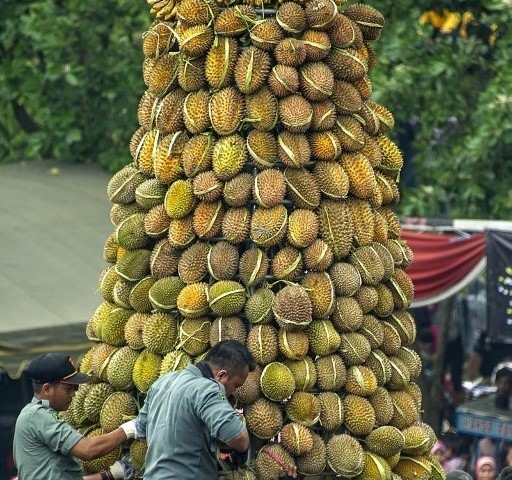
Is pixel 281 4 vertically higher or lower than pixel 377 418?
higher

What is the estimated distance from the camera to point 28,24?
423 inches

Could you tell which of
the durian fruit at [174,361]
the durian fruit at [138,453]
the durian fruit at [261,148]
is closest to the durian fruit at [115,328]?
the durian fruit at [174,361]

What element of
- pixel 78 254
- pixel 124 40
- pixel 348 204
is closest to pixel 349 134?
pixel 348 204

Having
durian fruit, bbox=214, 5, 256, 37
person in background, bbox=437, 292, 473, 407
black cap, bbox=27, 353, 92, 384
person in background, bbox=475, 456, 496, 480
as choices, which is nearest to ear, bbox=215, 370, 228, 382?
black cap, bbox=27, 353, 92, 384

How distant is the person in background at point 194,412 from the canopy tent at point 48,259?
2.40 meters

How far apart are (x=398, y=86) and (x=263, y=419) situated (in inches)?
210

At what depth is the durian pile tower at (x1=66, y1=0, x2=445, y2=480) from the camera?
15.5 ft

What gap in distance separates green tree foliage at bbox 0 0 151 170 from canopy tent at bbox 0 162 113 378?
3.83 feet

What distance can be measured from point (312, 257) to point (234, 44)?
92 cm

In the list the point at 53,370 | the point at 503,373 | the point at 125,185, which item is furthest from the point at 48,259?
the point at 503,373

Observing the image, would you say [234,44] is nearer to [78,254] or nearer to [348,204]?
[348,204]

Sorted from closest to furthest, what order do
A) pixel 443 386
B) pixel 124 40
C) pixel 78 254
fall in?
pixel 78 254 → pixel 443 386 → pixel 124 40

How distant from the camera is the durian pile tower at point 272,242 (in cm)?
473

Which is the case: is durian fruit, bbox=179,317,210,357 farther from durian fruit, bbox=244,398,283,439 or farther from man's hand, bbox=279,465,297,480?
man's hand, bbox=279,465,297,480
